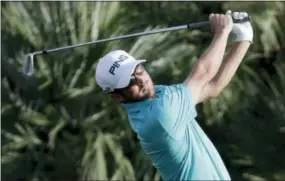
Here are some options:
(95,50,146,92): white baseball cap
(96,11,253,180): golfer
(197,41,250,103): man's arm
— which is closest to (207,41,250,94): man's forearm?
(197,41,250,103): man's arm

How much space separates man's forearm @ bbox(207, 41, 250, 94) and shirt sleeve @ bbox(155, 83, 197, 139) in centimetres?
28

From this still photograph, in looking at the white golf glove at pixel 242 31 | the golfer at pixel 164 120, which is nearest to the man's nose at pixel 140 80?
the golfer at pixel 164 120

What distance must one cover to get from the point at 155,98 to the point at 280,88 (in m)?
3.84

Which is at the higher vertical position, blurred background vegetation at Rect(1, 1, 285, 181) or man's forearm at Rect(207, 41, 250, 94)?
man's forearm at Rect(207, 41, 250, 94)

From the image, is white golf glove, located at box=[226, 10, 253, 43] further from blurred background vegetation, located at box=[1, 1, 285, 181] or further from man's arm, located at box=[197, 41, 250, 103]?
blurred background vegetation, located at box=[1, 1, 285, 181]

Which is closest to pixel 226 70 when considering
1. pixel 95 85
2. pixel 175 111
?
pixel 175 111

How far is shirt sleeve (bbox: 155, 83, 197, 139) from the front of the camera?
3.84 metres

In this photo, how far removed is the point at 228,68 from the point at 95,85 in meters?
3.78

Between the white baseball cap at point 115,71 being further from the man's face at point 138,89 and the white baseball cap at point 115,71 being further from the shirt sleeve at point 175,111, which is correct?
the shirt sleeve at point 175,111

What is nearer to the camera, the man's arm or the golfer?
the golfer

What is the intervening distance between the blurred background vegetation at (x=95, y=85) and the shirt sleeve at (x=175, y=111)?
3.66 m

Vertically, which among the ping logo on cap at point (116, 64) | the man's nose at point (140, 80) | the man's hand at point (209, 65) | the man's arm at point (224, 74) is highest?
the ping logo on cap at point (116, 64)

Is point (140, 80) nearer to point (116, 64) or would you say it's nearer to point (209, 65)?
point (116, 64)

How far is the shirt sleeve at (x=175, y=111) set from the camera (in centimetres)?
384
